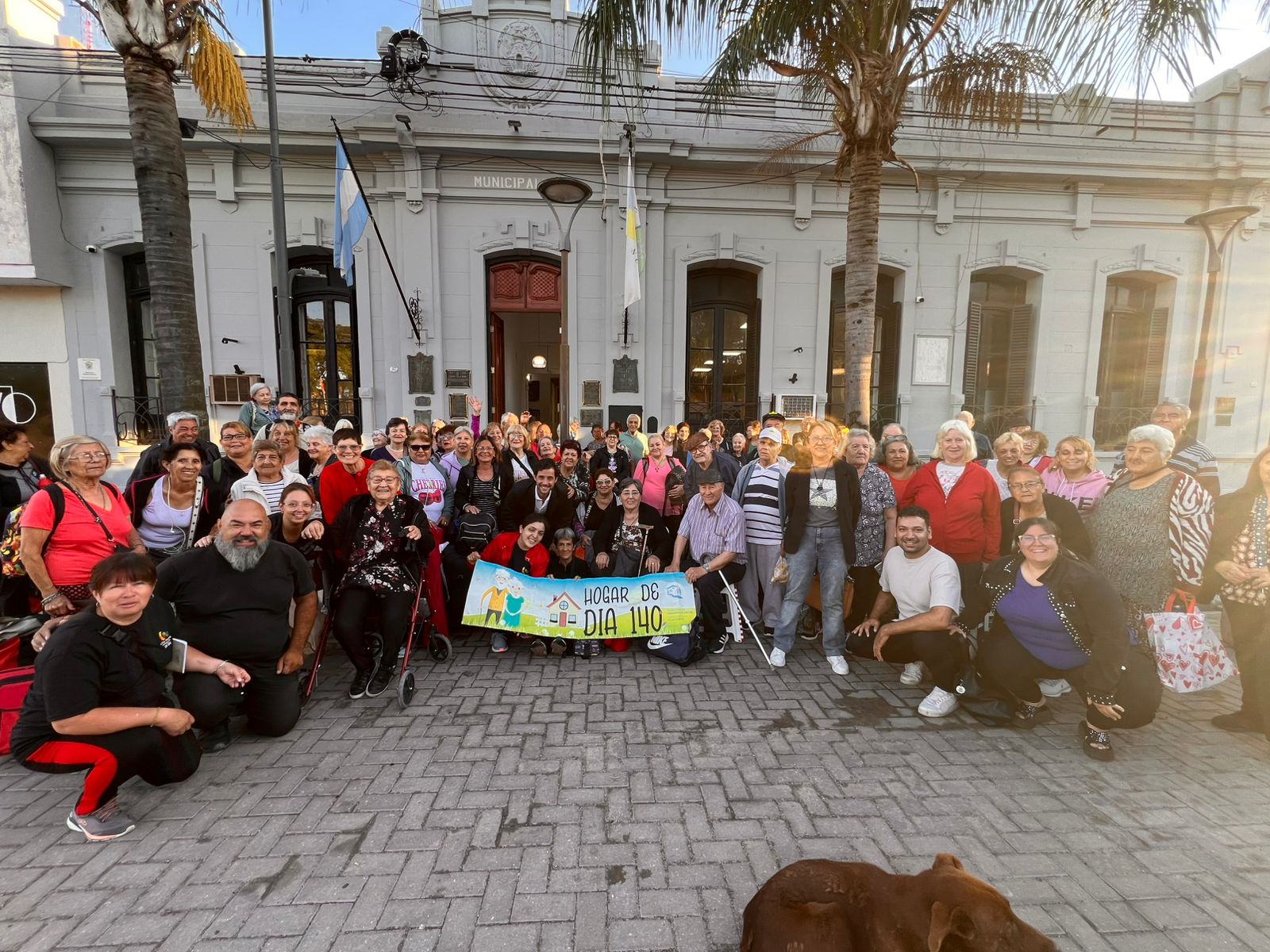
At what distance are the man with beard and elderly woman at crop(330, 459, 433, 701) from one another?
1.86 ft

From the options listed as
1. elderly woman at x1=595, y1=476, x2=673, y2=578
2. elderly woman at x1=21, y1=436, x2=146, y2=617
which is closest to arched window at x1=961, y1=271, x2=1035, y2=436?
elderly woman at x1=595, y1=476, x2=673, y2=578

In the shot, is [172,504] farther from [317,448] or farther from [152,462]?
[317,448]

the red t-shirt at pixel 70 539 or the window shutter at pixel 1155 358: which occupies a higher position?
the window shutter at pixel 1155 358

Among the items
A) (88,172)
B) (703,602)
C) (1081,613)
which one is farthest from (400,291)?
(1081,613)

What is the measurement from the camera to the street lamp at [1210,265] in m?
10.6

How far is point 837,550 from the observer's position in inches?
189

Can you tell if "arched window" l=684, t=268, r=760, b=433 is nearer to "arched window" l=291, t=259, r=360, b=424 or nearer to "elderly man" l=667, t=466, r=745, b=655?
"arched window" l=291, t=259, r=360, b=424

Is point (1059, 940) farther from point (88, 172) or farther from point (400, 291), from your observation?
point (88, 172)

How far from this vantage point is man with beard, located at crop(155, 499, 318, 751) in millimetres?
3418

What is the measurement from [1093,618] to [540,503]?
15.0 feet

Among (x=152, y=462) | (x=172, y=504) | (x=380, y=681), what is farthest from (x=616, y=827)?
(x=152, y=462)

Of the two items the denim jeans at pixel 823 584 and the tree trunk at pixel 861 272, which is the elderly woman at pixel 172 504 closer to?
the denim jeans at pixel 823 584

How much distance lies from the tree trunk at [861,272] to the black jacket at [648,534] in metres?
4.10

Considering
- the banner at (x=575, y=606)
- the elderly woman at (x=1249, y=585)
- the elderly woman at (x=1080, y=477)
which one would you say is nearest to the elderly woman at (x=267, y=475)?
the banner at (x=575, y=606)
